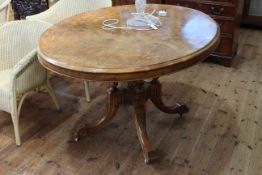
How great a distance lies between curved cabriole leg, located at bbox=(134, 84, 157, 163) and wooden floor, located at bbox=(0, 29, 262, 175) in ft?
0.21

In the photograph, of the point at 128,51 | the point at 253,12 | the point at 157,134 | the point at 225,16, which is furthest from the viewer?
the point at 253,12

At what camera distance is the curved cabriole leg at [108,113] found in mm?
1991

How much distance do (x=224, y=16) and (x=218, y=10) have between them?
78 mm

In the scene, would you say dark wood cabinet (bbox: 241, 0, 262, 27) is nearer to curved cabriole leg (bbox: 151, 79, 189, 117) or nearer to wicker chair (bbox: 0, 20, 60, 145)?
curved cabriole leg (bbox: 151, 79, 189, 117)

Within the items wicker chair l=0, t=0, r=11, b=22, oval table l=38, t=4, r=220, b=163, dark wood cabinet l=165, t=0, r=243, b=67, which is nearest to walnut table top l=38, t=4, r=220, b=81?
oval table l=38, t=4, r=220, b=163

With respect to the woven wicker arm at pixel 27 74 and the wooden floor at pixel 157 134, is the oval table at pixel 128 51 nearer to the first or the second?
the wooden floor at pixel 157 134

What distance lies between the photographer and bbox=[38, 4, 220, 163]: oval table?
1.41 m

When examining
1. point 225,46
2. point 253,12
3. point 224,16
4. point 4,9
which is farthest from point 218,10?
point 4,9

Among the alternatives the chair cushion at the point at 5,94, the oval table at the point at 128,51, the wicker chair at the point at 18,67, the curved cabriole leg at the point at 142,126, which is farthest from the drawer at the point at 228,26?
the chair cushion at the point at 5,94

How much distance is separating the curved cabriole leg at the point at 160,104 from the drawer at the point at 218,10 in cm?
105

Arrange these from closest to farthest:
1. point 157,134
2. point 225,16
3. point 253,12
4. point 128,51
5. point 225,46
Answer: point 128,51 → point 157,134 → point 225,16 → point 225,46 → point 253,12

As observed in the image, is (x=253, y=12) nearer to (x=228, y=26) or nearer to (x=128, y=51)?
(x=228, y=26)

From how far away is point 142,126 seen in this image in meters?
2.00

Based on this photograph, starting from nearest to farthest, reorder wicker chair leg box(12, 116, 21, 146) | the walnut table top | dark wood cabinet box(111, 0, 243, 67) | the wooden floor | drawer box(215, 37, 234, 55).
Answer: the walnut table top, the wooden floor, wicker chair leg box(12, 116, 21, 146), dark wood cabinet box(111, 0, 243, 67), drawer box(215, 37, 234, 55)
